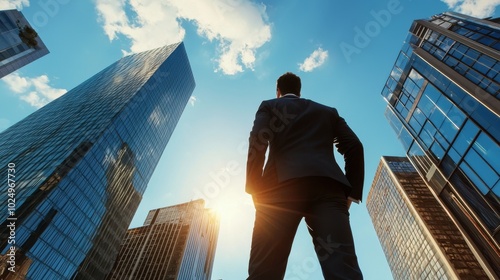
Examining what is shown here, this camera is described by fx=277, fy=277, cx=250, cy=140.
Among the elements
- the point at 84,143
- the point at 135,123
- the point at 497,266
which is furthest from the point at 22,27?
the point at 497,266

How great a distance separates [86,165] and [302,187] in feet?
188

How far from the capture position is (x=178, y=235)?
104812mm

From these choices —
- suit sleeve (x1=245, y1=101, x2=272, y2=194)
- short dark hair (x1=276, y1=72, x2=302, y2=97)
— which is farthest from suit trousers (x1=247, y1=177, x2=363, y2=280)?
short dark hair (x1=276, y1=72, x2=302, y2=97)

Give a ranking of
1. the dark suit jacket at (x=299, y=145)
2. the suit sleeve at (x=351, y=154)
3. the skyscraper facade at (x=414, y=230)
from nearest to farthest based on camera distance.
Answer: the dark suit jacket at (x=299, y=145), the suit sleeve at (x=351, y=154), the skyscraper facade at (x=414, y=230)

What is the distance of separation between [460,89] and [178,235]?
10203 cm

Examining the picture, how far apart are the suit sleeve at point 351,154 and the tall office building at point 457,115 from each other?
69.4 ft

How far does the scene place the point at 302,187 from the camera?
1996 millimetres

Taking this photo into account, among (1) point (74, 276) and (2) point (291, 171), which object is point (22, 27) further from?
(2) point (291, 171)

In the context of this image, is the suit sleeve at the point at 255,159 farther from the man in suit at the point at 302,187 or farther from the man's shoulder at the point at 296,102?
the man's shoulder at the point at 296,102

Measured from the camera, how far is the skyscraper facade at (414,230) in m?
48.7

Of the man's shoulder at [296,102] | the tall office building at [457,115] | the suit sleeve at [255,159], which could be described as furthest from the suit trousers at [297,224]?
the tall office building at [457,115]

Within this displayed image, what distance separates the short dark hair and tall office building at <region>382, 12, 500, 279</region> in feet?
69.2

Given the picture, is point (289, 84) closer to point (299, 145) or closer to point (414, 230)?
point (299, 145)

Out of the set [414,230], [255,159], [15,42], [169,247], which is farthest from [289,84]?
[169,247]
